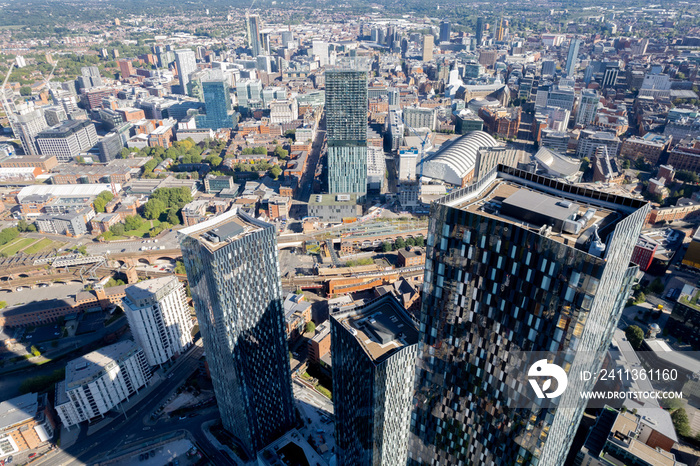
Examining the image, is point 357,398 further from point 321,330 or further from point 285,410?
point 321,330

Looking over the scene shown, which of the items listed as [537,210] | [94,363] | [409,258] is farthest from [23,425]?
[537,210]

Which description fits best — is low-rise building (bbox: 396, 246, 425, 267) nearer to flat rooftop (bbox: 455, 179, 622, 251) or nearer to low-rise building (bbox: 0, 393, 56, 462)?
flat rooftop (bbox: 455, 179, 622, 251)

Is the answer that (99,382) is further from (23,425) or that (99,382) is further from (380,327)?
(380,327)

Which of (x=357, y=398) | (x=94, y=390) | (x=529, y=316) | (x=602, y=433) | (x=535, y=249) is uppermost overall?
Answer: (x=535, y=249)

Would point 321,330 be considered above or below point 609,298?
below

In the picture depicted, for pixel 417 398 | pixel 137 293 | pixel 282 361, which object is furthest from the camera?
pixel 137 293

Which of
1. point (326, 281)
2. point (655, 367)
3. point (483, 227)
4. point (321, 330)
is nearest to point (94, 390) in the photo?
point (321, 330)
